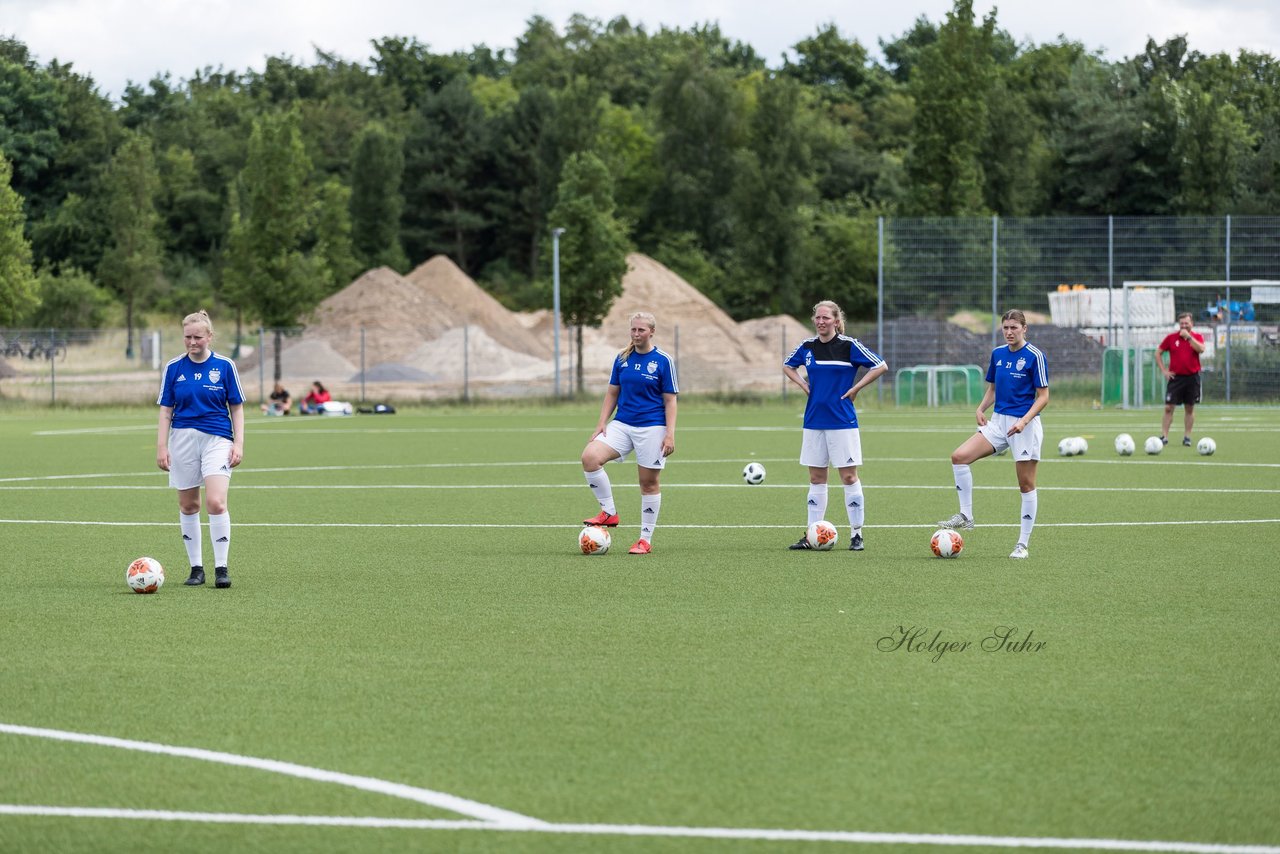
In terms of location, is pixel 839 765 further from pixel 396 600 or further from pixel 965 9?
pixel 965 9

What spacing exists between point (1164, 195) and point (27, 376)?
42085 millimetres

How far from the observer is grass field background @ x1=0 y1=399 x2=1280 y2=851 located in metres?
5.83

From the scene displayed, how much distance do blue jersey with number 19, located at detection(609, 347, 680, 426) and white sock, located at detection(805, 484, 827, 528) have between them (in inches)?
53.2

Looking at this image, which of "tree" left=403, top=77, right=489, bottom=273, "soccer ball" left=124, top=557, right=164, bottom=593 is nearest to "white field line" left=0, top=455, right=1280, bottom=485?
"soccer ball" left=124, top=557, right=164, bottom=593

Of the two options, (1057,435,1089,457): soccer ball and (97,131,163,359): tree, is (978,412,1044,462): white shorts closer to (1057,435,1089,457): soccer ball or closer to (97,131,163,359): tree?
(1057,435,1089,457): soccer ball

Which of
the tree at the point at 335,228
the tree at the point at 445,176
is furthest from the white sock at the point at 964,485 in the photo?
the tree at the point at 445,176

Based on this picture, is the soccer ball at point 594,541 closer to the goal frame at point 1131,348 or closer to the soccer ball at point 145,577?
the soccer ball at point 145,577

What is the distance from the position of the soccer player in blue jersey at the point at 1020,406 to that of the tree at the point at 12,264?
3921 cm

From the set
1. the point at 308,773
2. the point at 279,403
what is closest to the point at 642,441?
the point at 308,773

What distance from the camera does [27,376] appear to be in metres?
50.8

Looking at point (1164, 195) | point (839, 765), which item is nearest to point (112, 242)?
point (1164, 195)

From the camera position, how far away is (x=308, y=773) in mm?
6309

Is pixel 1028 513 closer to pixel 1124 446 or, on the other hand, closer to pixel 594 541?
pixel 594 541

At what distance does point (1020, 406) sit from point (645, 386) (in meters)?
3.01
